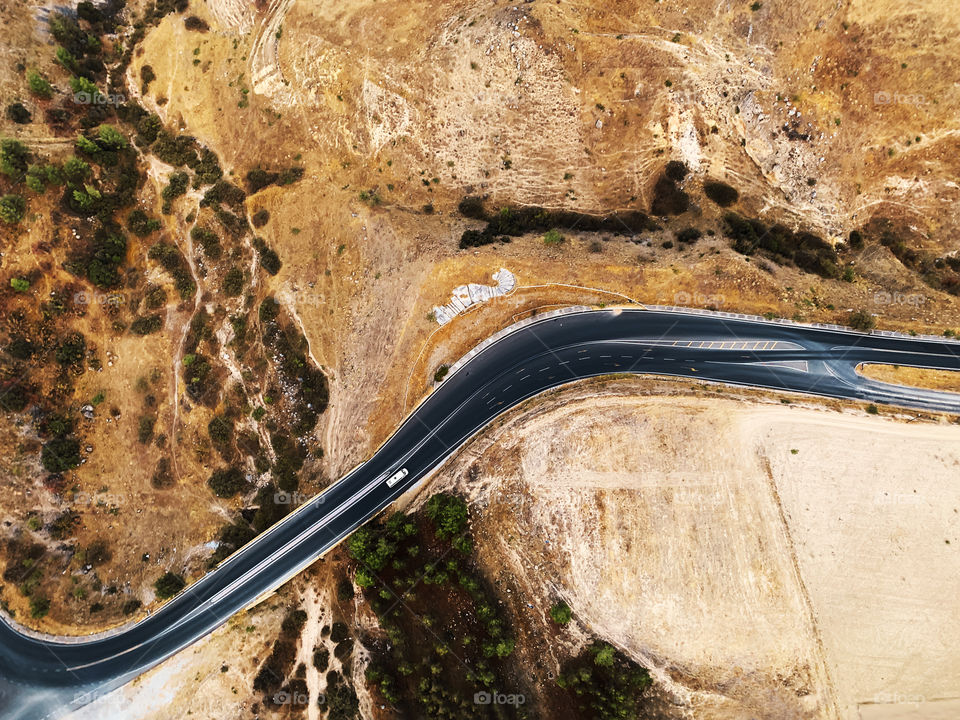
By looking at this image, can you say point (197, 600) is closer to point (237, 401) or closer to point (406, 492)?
point (237, 401)

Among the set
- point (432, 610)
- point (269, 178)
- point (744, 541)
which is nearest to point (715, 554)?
point (744, 541)

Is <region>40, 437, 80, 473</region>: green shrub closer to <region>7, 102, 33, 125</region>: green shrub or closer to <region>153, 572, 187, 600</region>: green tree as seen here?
<region>153, 572, 187, 600</region>: green tree

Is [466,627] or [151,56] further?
[151,56]

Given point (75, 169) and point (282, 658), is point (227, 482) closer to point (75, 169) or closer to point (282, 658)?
point (282, 658)

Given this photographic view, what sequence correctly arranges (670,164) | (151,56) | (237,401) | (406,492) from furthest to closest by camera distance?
(151,56), (670,164), (237,401), (406,492)

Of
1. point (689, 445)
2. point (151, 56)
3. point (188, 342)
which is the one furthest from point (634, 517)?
point (151, 56)

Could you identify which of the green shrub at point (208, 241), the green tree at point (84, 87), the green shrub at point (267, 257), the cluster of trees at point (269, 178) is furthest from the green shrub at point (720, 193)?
the green tree at point (84, 87)
